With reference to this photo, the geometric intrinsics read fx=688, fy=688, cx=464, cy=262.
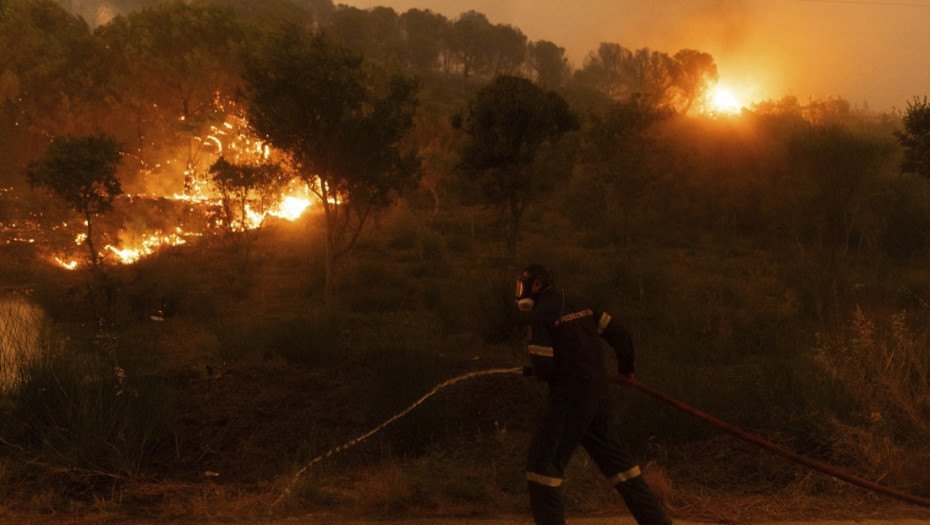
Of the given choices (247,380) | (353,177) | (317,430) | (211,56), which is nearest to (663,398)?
(317,430)

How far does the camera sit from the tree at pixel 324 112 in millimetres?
12453

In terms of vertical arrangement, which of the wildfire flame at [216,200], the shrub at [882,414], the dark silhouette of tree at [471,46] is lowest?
the shrub at [882,414]

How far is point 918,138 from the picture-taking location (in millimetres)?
14188

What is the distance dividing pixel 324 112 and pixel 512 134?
3725mm

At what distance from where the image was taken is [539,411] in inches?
274

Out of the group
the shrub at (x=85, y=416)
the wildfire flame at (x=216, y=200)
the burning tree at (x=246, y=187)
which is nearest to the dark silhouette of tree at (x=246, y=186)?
the burning tree at (x=246, y=187)

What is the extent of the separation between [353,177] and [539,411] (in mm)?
7742

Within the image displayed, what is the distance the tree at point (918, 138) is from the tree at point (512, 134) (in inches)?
268

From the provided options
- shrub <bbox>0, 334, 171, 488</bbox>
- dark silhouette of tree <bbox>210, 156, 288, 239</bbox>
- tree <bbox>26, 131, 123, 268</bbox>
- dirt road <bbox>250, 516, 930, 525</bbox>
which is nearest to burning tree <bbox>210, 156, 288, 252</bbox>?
dark silhouette of tree <bbox>210, 156, 288, 239</bbox>

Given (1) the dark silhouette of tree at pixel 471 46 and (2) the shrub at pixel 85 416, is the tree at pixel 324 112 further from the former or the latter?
(1) the dark silhouette of tree at pixel 471 46

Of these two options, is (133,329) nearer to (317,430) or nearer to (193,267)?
(193,267)

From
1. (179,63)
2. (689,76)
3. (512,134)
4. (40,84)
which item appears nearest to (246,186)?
(512,134)

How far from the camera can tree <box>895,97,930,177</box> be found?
13875mm

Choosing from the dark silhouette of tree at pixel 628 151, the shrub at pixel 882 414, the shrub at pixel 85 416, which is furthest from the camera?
the dark silhouette of tree at pixel 628 151
